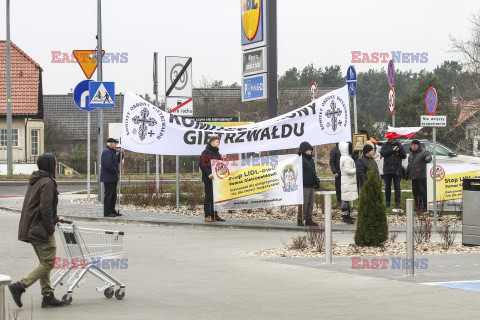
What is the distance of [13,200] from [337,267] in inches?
643

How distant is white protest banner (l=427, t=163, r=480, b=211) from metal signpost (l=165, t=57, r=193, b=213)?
6.69 metres

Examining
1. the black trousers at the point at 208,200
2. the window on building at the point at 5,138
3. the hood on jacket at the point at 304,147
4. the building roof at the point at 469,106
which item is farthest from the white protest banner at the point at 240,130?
the window on building at the point at 5,138

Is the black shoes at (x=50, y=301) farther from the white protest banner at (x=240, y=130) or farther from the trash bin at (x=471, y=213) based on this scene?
the white protest banner at (x=240, y=130)

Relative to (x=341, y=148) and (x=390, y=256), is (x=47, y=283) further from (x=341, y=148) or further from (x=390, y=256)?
(x=341, y=148)

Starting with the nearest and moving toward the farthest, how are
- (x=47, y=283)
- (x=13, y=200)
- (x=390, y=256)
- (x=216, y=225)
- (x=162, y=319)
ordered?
(x=162, y=319), (x=47, y=283), (x=390, y=256), (x=216, y=225), (x=13, y=200)

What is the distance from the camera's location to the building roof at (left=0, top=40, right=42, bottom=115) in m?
50.8

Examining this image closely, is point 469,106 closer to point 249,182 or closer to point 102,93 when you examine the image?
point 249,182

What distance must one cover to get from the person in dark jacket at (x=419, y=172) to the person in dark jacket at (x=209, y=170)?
503 centimetres

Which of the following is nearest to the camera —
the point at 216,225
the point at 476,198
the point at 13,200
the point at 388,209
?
the point at 476,198

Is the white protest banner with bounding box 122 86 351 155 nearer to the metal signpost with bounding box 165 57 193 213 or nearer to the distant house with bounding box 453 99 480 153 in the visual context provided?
the metal signpost with bounding box 165 57 193 213

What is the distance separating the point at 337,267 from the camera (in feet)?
39.0

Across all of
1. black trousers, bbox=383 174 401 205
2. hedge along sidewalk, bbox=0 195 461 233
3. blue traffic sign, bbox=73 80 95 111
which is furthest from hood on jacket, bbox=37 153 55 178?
blue traffic sign, bbox=73 80 95 111

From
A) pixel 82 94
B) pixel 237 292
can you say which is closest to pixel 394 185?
pixel 82 94

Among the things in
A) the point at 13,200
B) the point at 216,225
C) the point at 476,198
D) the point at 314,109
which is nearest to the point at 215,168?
the point at 216,225
